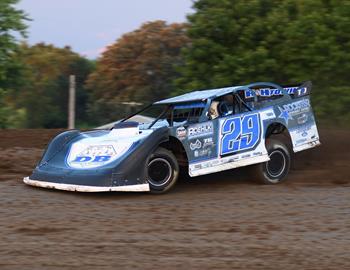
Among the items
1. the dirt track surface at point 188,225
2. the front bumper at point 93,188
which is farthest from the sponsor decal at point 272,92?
the front bumper at point 93,188

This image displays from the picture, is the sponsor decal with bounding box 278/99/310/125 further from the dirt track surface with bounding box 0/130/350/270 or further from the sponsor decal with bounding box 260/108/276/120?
the dirt track surface with bounding box 0/130/350/270

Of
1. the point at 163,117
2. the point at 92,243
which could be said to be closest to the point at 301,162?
the point at 163,117

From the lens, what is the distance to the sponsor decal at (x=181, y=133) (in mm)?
8930

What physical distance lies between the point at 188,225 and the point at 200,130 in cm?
248

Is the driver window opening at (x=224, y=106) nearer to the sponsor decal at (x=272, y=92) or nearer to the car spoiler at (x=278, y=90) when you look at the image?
the sponsor decal at (x=272, y=92)

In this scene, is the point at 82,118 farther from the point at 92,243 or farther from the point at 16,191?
the point at 92,243

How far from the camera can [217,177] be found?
1034 cm

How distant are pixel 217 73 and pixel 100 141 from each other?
854cm

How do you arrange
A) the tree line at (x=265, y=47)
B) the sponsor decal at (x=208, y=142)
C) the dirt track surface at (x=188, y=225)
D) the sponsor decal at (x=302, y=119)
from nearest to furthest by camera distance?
1. the dirt track surface at (x=188, y=225)
2. the sponsor decal at (x=208, y=142)
3. the sponsor decal at (x=302, y=119)
4. the tree line at (x=265, y=47)

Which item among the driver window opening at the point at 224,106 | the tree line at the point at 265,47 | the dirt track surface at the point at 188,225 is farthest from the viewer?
the tree line at the point at 265,47

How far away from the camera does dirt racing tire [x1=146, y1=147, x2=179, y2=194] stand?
877 centimetres

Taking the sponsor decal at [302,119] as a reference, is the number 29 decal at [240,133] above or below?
below

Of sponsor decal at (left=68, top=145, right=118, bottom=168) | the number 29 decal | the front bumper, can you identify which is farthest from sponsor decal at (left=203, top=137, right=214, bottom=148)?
sponsor decal at (left=68, top=145, right=118, bottom=168)

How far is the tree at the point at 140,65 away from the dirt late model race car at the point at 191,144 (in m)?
23.8
